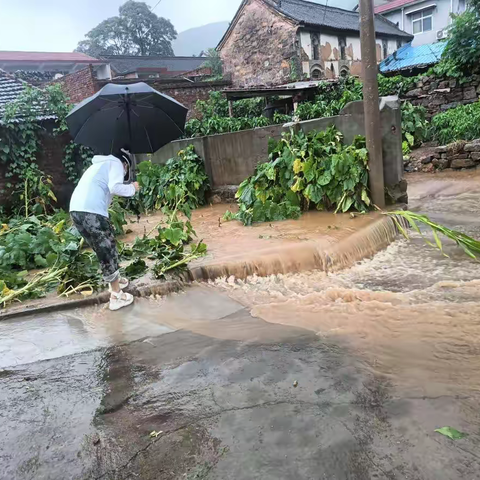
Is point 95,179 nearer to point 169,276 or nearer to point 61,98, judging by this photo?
point 169,276

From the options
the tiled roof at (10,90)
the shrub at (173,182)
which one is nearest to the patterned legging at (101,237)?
the shrub at (173,182)

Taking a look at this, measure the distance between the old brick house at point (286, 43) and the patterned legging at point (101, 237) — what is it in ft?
70.6

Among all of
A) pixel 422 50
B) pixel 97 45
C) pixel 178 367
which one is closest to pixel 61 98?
pixel 178 367

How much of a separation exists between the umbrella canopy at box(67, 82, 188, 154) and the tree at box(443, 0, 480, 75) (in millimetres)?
14460

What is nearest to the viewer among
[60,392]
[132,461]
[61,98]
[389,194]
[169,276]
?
[132,461]

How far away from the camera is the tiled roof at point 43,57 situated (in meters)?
31.7

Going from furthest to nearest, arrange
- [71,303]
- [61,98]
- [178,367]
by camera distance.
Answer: [61,98] → [71,303] → [178,367]

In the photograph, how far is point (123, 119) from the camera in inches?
197

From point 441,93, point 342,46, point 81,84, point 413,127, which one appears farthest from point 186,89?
point 342,46

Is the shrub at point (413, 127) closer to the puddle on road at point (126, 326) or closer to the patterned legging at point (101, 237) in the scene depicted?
the puddle on road at point (126, 326)

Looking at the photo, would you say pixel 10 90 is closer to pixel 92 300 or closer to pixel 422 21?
pixel 92 300

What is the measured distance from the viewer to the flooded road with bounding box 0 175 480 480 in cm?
237

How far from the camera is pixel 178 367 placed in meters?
3.48

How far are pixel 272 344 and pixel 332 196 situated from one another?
15.3ft
